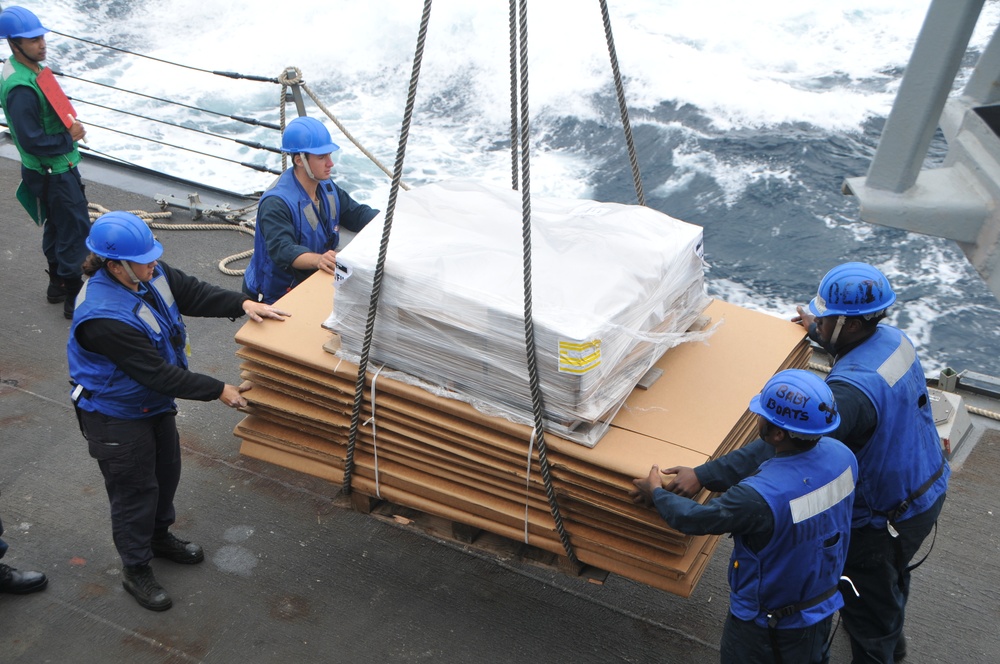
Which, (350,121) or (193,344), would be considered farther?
(350,121)

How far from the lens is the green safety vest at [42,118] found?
5.56 meters

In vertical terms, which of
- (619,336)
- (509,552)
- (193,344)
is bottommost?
(193,344)

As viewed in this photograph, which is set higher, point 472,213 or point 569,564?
point 472,213

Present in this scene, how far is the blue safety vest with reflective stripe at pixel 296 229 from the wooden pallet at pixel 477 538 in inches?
60.0

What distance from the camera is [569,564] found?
3438mm

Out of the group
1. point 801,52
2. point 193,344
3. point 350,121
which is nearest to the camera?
point 193,344

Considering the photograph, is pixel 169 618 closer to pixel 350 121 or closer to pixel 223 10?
pixel 350 121

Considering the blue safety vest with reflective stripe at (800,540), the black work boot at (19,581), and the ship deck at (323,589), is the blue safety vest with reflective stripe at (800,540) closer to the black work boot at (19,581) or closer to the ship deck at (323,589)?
the ship deck at (323,589)

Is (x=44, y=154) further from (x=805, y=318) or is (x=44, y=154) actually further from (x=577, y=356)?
(x=805, y=318)

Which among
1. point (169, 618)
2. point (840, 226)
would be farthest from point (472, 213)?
point (840, 226)

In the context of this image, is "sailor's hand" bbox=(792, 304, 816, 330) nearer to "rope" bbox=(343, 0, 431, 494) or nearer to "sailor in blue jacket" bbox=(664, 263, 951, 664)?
"sailor in blue jacket" bbox=(664, 263, 951, 664)

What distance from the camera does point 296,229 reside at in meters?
4.66

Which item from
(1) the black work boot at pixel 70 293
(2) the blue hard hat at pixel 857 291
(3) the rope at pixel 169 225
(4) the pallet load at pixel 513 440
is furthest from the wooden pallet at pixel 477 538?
(3) the rope at pixel 169 225

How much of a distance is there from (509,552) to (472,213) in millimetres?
1391
